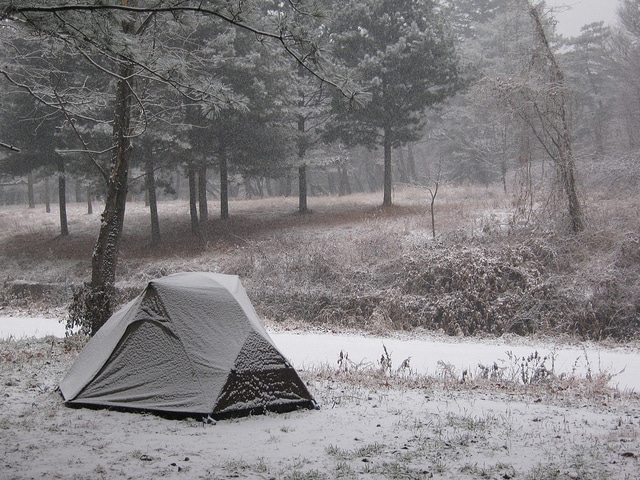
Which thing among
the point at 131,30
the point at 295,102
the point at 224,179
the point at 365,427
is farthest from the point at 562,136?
the point at 224,179

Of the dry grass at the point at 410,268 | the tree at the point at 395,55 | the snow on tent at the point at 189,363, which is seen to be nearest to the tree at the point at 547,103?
the dry grass at the point at 410,268

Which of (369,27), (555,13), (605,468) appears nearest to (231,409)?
(605,468)

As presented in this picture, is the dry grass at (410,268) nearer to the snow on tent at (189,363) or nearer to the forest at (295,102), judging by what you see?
the forest at (295,102)

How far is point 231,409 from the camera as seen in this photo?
6012 mm

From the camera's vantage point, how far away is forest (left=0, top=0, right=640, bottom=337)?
22.5 feet

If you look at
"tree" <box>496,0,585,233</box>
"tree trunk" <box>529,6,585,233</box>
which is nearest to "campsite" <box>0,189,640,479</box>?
"tree trunk" <box>529,6,585,233</box>

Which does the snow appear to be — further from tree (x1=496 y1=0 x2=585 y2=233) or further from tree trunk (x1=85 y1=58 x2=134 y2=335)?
tree (x1=496 y1=0 x2=585 y2=233)

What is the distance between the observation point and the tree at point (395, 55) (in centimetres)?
2116

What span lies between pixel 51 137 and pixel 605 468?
23.1 metres

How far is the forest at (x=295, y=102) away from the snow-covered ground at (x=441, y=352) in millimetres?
1802

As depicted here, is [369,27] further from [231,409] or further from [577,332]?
[231,409]

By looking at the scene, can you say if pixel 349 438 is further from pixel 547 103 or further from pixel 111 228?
pixel 547 103

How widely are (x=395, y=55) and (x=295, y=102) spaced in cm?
443

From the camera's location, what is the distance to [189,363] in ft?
20.3
